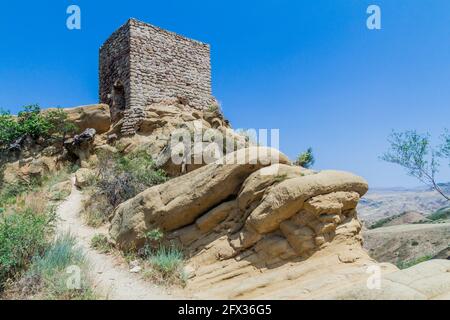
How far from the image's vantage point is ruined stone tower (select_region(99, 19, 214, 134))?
15.4 m

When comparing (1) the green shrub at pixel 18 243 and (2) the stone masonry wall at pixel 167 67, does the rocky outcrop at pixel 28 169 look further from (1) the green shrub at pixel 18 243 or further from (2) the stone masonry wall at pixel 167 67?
(1) the green shrub at pixel 18 243

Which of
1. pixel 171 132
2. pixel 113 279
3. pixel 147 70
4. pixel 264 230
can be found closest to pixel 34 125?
pixel 147 70

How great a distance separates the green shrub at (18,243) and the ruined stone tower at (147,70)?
887 centimetres

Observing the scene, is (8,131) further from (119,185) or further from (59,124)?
(119,185)

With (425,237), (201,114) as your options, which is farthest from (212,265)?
(425,237)

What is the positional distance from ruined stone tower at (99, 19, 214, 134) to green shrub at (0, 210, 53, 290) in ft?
29.1

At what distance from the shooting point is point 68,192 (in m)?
12.1

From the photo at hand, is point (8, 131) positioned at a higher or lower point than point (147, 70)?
lower

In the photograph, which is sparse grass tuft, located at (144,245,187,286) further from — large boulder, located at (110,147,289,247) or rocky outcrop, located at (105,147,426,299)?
large boulder, located at (110,147,289,247)

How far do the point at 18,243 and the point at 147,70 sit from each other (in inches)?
441

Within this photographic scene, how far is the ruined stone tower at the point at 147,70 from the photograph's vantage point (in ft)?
50.5

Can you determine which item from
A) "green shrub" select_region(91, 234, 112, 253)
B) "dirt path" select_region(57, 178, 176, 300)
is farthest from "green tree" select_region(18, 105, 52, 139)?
"green shrub" select_region(91, 234, 112, 253)

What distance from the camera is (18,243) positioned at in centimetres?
610
